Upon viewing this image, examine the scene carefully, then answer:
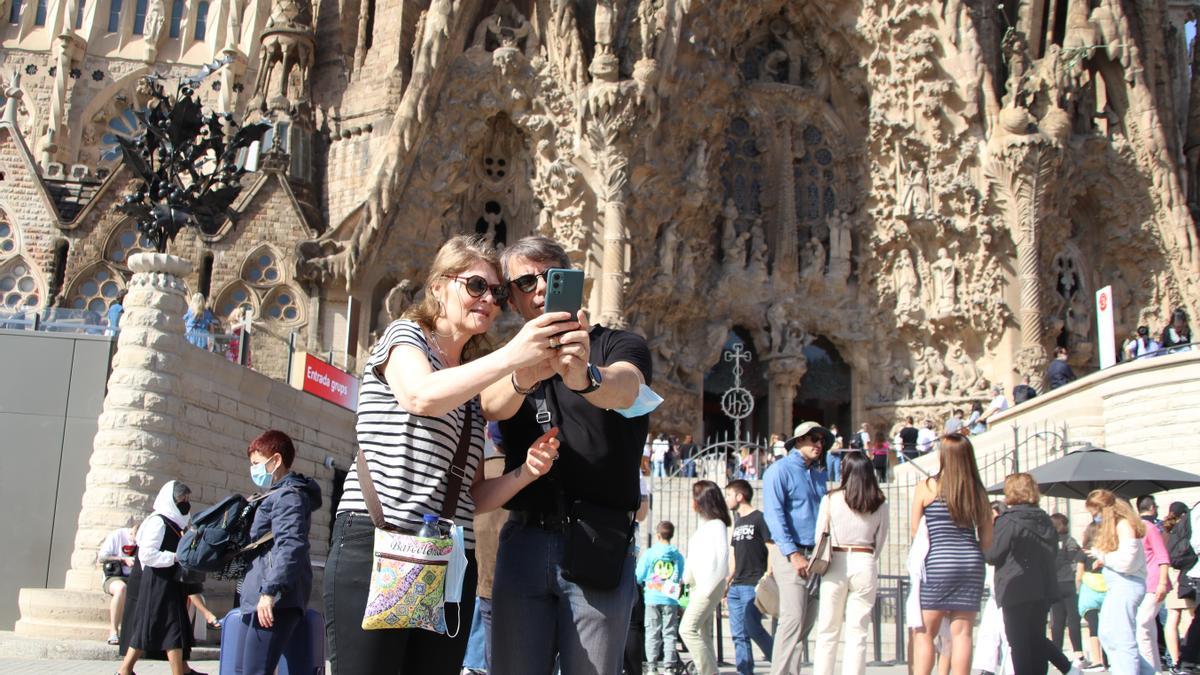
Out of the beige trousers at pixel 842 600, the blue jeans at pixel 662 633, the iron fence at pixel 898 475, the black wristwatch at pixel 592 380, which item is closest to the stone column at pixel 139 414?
the blue jeans at pixel 662 633

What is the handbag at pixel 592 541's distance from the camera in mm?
3004

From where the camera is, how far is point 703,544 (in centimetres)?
722

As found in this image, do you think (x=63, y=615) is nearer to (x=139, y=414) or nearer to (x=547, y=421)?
(x=139, y=414)

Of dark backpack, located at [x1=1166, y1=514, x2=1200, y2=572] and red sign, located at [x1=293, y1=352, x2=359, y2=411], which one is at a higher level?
red sign, located at [x1=293, y1=352, x2=359, y2=411]

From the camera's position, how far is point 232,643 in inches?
174

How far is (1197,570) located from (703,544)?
4.96 m

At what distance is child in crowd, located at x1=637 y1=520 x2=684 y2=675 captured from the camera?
8117 millimetres

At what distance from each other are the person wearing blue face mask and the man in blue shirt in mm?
2832

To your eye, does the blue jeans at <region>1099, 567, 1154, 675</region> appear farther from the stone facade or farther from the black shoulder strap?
the stone facade

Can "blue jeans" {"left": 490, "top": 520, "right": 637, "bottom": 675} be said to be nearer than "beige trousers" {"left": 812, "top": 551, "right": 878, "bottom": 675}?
Yes

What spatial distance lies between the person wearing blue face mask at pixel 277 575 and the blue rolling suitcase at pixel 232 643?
2 cm

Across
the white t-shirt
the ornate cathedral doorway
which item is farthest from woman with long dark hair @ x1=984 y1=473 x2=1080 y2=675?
the ornate cathedral doorway

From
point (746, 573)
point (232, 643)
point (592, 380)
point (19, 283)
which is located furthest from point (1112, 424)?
point (19, 283)

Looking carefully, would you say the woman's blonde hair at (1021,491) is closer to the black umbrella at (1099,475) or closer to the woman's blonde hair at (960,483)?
the woman's blonde hair at (960,483)
